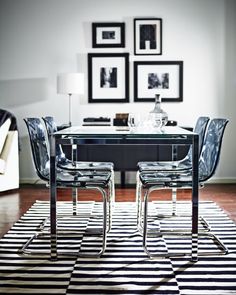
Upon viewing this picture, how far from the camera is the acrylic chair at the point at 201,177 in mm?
2760

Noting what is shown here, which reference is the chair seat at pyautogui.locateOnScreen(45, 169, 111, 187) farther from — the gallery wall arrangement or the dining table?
the gallery wall arrangement

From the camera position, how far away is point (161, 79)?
219 inches

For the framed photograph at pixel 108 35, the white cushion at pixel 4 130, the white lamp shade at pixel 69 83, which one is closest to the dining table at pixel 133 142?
the white cushion at pixel 4 130

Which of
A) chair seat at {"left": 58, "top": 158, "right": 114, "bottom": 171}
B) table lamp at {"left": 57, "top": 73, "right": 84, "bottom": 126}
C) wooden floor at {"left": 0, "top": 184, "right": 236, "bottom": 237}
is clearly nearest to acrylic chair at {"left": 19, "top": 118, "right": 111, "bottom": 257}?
chair seat at {"left": 58, "top": 158, "right": 114, "bottom": 171}

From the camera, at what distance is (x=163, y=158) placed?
5.20 meters

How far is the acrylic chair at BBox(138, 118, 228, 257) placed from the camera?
2760mm

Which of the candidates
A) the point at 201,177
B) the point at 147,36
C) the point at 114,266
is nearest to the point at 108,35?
the point at 147,36

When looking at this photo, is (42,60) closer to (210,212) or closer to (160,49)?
(160,49)

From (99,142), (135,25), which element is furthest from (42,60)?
(99,142)

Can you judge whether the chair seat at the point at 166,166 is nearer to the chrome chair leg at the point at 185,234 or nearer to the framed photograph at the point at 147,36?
the chrome chair leg at the point at 185,234

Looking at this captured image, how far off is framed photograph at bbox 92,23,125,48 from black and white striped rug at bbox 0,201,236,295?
103 inches

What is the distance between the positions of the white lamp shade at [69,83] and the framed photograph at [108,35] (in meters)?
0.60

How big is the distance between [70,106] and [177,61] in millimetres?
1336

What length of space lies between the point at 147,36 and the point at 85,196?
80.1 inches
